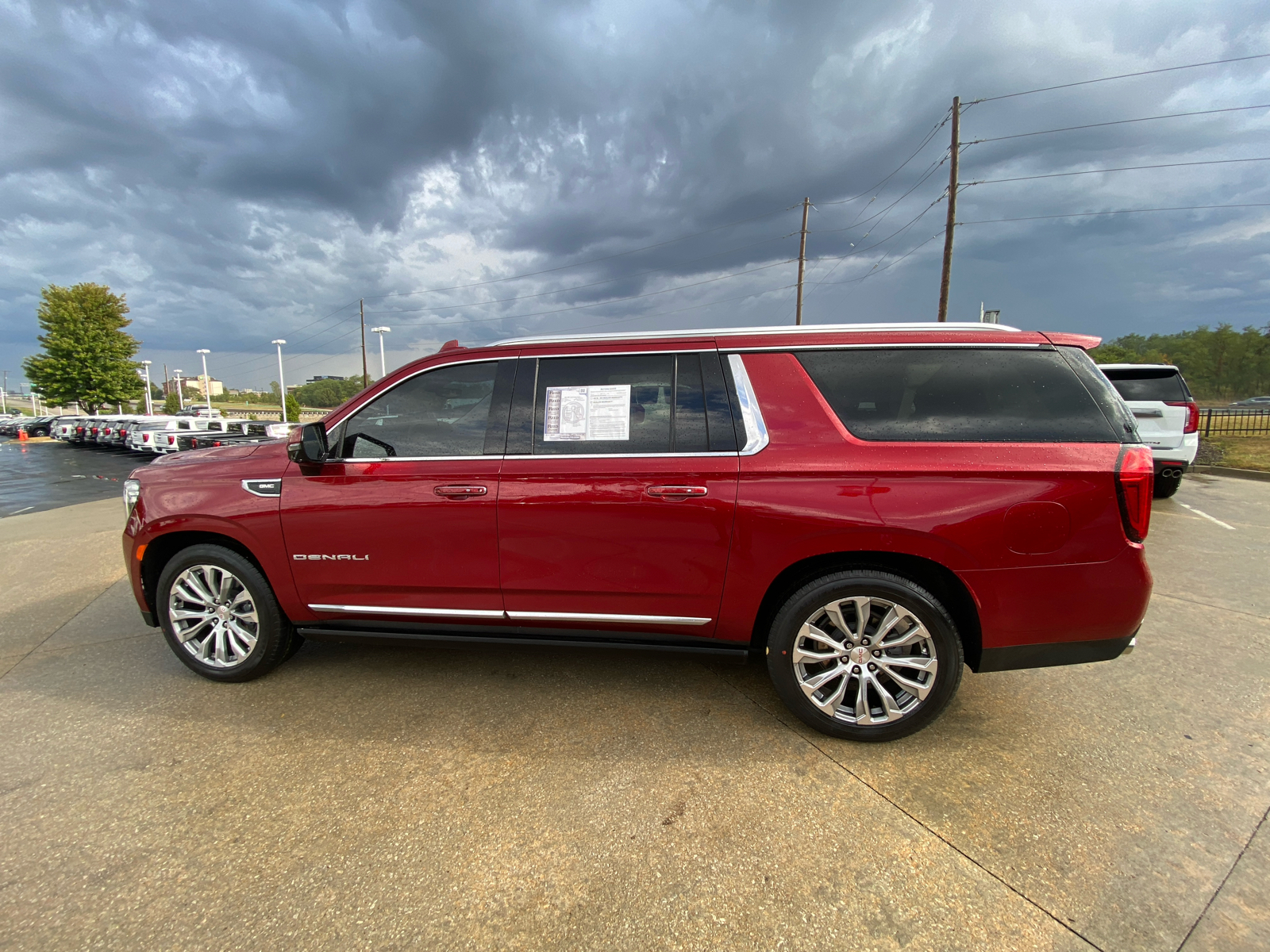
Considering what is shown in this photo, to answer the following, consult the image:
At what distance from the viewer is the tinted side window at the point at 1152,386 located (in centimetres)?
744

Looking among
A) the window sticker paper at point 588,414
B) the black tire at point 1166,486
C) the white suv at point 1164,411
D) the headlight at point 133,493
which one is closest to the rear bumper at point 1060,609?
the window sticker paper at point 588,414

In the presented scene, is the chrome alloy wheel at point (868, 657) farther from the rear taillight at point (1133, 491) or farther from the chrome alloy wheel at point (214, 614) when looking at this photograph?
the chrome alloy wheel at point (214, 614)

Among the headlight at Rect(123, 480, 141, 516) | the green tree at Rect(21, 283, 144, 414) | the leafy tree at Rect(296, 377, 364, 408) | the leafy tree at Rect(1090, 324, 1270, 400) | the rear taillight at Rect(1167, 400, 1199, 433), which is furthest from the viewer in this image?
the leafy tree at Rect(296, 377, 364, 408)

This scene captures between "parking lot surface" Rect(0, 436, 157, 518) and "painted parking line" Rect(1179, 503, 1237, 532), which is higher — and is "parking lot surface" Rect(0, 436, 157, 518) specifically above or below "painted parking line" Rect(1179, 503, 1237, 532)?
below

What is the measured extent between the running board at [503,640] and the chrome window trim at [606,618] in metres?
0.11

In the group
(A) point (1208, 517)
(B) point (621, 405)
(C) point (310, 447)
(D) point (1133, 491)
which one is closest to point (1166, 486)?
(A) point (1208, 517)

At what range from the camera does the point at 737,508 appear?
2551 millimetres

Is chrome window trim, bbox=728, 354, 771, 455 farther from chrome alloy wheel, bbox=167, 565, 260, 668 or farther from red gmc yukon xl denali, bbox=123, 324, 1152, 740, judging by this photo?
chrome alloy wheel, bbox=167, 565, 260, 668

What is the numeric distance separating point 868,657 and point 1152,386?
8.09 m

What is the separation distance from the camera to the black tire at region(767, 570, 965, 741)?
2496mm

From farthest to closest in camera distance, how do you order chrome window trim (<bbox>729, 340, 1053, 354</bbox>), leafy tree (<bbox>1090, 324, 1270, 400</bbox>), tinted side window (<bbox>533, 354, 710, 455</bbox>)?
1. leafy tree (<bbox>1090, 324, 1270, 400</bbox>)
2. tinted side window (<bbox>533, 354, 710, 455</bbox>)
3. chrome window trim (<bbox>729, 340, 1053, 354</bbox>)

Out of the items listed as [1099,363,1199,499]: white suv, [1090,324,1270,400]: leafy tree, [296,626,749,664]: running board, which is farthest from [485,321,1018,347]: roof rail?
[1090,324,1270,400]: leafy tree

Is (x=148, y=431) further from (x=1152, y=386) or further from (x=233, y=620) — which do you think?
(x=1152, y=386)

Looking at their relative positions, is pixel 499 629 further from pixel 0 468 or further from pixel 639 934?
pixel 0 468
